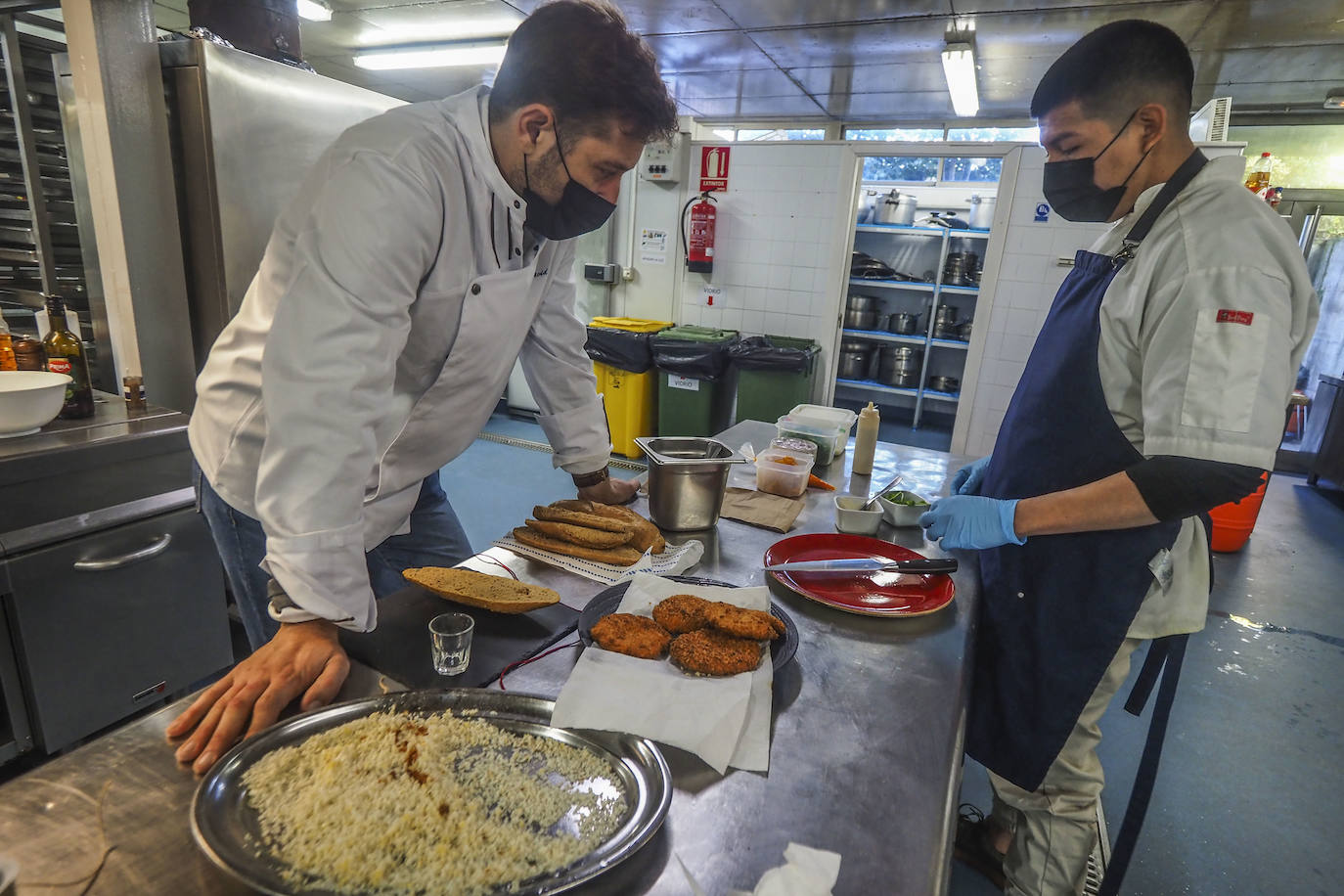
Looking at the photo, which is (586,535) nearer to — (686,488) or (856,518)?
(686,488)

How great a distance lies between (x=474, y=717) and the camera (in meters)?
0.91

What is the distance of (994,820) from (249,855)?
1.96 m

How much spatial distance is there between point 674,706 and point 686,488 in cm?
72

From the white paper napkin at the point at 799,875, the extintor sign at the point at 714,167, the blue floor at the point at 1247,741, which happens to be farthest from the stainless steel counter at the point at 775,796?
the extintor sign at the point at 714,167

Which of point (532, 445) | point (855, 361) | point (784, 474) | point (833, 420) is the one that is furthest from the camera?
point (855, 361)

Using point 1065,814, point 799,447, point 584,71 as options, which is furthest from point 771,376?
point 584,71

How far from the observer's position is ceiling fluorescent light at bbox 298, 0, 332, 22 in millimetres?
5285

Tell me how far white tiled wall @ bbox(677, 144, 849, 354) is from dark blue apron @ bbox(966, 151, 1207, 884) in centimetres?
395

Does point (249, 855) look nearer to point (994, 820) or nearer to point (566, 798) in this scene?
point (566, 798)

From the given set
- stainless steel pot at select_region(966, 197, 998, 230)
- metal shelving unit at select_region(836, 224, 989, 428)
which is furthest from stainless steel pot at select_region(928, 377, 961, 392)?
stainless steel pot at select_region(966, 197, 998, 230)

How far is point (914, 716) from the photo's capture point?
1.03 metres

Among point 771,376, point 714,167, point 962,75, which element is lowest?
point 771,376

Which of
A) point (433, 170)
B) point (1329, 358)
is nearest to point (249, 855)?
point (433, 170)

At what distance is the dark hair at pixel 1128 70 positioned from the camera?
4.39ft
